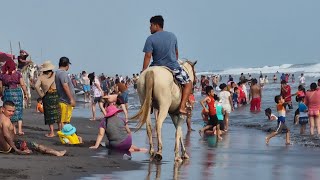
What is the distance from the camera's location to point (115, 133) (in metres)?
13.4

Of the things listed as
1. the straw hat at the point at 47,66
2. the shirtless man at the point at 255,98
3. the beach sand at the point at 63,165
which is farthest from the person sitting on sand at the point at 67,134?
the shirtless man at the point at 255,98

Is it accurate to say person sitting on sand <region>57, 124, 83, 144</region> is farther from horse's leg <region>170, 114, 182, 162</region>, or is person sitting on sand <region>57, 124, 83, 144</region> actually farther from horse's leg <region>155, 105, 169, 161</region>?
horse's leg <region>155, 105, 169, 161</region>

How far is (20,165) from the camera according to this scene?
9578 mm

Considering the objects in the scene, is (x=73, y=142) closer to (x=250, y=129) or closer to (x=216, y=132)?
(x=216, y=132)

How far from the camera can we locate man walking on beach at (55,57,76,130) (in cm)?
1487

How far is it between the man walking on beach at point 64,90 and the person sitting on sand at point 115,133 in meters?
1.68

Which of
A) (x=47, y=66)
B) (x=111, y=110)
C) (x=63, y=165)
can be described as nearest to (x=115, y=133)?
(x=111, y=110)

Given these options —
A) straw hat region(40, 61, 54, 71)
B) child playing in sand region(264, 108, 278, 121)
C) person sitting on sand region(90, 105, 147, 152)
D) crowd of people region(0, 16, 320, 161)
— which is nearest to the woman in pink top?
crowd of people region(0, 16, 320, 161)

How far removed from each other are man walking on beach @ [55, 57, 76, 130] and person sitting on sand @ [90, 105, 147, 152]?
5.50 feet

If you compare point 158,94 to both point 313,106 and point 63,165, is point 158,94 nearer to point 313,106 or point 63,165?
point 63,165

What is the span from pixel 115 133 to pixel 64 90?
211cm

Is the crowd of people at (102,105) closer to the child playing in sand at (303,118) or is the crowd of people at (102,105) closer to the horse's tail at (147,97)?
the child playing in sand at (303,118)

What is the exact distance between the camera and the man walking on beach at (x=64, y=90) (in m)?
14.9

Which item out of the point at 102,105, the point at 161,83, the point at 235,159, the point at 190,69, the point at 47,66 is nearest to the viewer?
the point at 161,83
